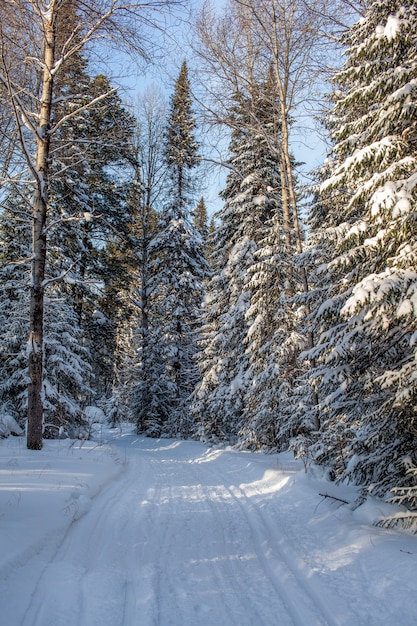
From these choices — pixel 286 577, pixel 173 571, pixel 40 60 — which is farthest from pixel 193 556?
pixel 40 60

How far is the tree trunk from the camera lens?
820 centimetres

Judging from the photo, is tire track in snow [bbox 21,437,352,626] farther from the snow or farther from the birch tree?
the birch tree

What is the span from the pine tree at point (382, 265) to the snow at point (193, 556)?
0.78 m

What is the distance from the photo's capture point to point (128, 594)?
Answer: 3098mm

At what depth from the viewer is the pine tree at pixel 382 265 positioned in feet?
14.4

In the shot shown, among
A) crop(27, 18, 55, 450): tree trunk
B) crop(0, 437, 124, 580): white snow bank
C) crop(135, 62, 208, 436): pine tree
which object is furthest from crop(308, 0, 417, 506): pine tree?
crop(135, 62, 208, 436): pine tree

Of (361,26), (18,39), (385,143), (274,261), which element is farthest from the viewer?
(274,261)

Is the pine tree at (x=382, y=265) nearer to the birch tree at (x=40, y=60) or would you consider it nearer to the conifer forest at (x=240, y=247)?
the conifer forest at (x=240, y=247)

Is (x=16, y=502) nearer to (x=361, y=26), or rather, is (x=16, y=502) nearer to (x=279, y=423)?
(x=361, y=26)

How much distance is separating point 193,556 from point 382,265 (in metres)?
4.38

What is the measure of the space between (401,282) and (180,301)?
16775 millimetres

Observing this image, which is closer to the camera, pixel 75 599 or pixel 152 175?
pixel 75 599

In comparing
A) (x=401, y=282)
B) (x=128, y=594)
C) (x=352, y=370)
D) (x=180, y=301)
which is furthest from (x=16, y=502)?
(x=180, y=301)

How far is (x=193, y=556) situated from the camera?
3898mm
